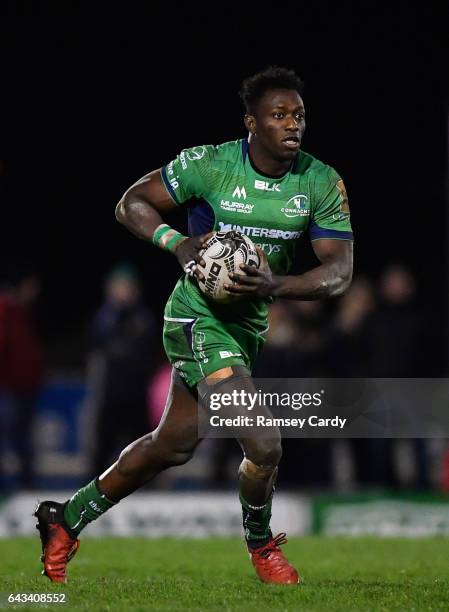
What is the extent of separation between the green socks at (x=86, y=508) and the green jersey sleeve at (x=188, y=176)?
1714mm

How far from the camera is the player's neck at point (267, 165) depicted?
261 inches

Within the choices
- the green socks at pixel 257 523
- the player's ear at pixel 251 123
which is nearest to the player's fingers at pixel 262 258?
the player's ear at pixel 251 123

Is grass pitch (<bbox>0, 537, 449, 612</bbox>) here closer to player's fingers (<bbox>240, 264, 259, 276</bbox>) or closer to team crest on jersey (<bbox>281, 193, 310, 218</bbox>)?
player's fingers (<bbox>240, 264, 259, 276</bbox>)

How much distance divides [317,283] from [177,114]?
427 inches

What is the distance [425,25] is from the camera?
52.4ft

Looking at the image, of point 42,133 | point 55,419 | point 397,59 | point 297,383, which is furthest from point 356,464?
point 42,133

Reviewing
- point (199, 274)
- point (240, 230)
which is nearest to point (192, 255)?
point (199, 274)

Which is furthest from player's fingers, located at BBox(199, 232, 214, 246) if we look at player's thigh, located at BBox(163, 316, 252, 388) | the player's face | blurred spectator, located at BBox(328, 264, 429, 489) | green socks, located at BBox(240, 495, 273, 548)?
blurred spectator, located at BBox(328, 264, 429, 489)

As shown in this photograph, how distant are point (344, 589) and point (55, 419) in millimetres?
8135

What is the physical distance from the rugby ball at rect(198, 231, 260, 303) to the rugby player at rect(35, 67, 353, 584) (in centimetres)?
19

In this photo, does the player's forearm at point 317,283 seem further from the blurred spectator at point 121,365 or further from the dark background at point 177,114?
the dark background at point 177,114

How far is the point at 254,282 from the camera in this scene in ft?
20.3

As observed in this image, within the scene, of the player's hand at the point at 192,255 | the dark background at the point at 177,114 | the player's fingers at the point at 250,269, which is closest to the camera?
the player's fingers at the point at 250,269

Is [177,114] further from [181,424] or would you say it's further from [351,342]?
[181,424]
